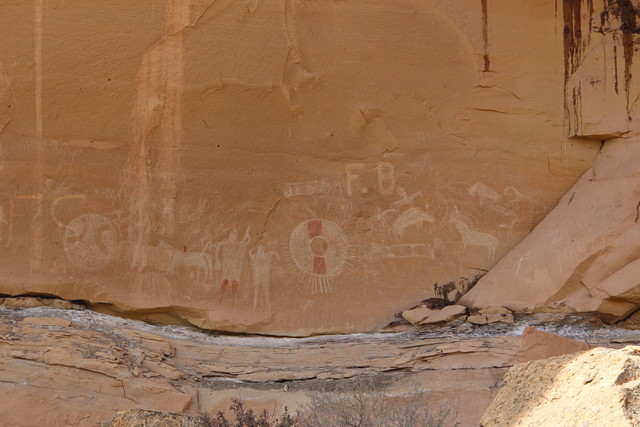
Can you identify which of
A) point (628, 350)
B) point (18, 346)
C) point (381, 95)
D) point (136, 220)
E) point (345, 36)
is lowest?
point (18, 346)

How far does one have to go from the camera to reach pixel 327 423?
203 inches

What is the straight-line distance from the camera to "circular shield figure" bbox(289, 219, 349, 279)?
6.79 metres

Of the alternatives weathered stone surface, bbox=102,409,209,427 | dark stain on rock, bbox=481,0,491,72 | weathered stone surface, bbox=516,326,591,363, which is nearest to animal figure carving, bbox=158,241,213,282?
weathered stone surface, bbox=102,409,209,427

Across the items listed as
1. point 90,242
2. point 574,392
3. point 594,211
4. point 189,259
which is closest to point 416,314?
point 594,211

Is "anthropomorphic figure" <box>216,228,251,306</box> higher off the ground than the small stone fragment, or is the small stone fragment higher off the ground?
"anthropomorphic figure" <box>216,228,251,306</box>

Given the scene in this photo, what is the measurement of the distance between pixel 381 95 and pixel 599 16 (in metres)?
2.10

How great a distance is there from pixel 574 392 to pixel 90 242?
4548 millimetres

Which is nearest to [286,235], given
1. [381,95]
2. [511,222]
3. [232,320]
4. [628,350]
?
[232,320]

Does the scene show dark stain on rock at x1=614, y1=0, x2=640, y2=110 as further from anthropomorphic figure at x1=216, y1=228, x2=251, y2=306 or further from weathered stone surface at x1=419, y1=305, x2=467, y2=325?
anthropomorphic figure at x1=216, y1=228, x2=251, y2=306

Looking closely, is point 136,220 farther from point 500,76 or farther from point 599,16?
point 599,16

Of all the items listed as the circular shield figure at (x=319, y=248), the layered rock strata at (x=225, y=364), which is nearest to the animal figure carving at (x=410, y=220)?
the circular shield figure at (x=319, y=248)

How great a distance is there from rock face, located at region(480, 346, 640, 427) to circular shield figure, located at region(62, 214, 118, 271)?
158 inches

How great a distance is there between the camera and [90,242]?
21.3 feet

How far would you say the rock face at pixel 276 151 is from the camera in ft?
21.3
